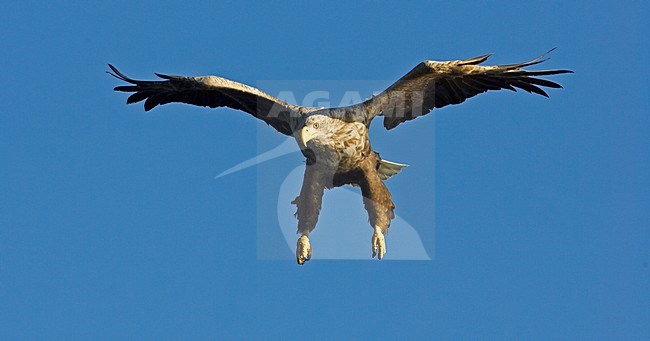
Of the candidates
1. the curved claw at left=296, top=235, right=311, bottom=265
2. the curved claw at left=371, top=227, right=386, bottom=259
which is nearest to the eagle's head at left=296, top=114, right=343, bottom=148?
the curved claw at left=296, top=235, right=311, bottom=265

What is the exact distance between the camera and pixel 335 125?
1841cm

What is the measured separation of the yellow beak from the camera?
18094mm

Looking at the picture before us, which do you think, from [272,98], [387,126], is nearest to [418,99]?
[387,126]

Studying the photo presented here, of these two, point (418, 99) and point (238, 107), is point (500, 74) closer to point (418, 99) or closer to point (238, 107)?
point (418, 99)

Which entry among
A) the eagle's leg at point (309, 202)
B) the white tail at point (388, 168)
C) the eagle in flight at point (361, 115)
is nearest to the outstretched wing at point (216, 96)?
the eagle in flight at point (361, 115)

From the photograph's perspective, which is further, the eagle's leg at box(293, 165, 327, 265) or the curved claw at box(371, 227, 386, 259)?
the eagle's leg at box(293, 165, 327, 265)

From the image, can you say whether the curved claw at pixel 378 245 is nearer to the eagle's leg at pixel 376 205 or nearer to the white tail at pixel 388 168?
the eagle's leg at pixel 376 205

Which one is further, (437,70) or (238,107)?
(238,107)

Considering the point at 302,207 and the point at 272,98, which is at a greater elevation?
the point at 272,98

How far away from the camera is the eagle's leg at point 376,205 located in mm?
18453

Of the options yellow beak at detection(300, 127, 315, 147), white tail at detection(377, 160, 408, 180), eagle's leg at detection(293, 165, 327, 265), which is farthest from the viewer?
white tail at detection(377, 160, 408, 180)

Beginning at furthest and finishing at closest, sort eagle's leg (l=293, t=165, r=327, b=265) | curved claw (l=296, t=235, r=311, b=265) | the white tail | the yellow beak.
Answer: the white tail → eagle's leg (l=293, t=165, r=327, b=265) → curved claw (l=296, t=235, r=311, b=265) → the yellow beak

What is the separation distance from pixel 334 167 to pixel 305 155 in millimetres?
369

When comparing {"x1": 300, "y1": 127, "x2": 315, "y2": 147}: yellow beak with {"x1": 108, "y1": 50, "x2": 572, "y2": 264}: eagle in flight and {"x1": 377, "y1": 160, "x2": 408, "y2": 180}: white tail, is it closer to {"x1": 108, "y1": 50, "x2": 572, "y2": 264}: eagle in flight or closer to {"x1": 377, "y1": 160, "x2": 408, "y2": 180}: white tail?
{"x1": 108, "y1": 50, "x2": 572, "y2": 264}: eagle in flight
